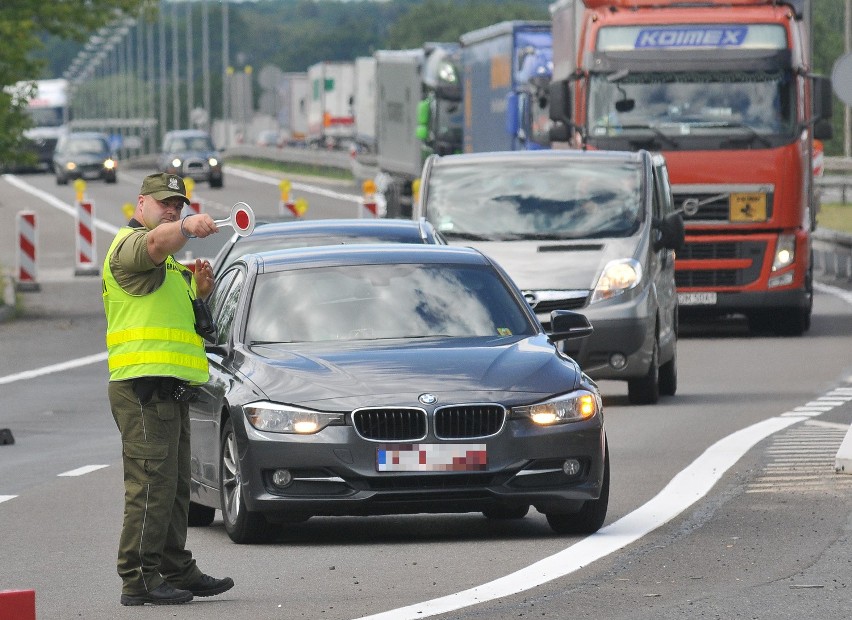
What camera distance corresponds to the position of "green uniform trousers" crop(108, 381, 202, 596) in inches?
326

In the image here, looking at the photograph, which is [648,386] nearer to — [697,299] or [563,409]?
[697,299]

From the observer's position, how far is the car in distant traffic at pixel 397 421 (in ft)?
31.3

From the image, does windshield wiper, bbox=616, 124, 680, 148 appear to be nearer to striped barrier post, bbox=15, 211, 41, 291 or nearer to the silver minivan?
the silver minivan

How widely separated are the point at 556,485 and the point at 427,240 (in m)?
4.88

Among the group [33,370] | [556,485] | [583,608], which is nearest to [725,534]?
[556,485]

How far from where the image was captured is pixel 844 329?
25312 millimetres

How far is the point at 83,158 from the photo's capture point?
76.9 metres

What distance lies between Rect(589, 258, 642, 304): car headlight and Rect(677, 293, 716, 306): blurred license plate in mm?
6592

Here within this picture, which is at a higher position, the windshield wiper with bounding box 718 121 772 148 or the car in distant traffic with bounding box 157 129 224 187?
the windshield wiper with bounding box 718 121 772 148

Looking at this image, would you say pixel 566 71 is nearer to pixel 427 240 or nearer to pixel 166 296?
pixel 427 240

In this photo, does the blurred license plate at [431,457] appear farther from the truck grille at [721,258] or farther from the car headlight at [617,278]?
the truck grille at [721,258]

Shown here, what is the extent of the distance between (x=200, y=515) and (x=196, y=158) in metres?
61.3

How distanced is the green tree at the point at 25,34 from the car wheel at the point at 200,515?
58.8 ft

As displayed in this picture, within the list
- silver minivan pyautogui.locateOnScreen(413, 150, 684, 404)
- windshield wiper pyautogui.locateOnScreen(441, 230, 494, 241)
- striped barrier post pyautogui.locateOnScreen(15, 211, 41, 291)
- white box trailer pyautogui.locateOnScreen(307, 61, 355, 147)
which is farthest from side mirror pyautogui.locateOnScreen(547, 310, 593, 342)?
white box trailer pyautogui.locateOnScreen(307, 61, 355, 147)
